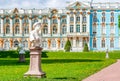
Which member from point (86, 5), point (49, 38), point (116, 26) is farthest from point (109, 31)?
point (49, 38)

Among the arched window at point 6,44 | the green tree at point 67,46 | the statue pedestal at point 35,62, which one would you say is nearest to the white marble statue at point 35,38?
the statue pedestal at point 35,62

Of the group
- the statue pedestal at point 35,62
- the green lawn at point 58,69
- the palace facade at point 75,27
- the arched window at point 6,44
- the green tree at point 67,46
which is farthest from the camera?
the arched window at point 6,44

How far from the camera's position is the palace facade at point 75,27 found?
62.5 m

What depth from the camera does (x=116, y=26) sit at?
62531 millimetres

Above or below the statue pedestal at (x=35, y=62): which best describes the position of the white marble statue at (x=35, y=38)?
above

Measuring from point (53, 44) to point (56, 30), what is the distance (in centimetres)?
242

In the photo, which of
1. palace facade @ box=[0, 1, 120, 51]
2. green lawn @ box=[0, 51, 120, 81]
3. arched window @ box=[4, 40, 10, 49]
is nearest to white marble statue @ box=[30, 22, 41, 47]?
green lawn @ box=[0, 51, 120, 81]

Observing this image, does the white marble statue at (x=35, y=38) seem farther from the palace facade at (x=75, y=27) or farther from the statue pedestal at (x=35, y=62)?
the palace facade at (x=75, y=27)

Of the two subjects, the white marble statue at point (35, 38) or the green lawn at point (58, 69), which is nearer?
the white marble statue at point (35, 38)

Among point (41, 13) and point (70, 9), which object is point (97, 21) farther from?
point (41, 13)

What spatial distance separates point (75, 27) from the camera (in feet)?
206

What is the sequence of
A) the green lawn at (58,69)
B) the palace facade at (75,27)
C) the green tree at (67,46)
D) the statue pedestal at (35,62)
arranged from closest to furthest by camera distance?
the statue pedestal at (35,62) → the green lawn at (58,69) → the green tree at (67,46) → the palace facade at (75,27)

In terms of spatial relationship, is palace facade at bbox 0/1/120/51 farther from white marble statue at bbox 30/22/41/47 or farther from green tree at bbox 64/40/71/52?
white marble statue at bbox 30/22/41/47

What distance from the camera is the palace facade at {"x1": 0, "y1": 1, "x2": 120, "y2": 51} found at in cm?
6253
